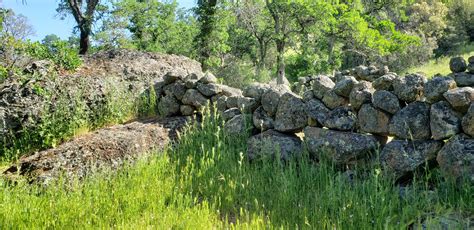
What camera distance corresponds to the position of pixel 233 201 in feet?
17.0

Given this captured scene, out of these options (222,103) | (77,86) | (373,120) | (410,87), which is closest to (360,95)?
(373,120)

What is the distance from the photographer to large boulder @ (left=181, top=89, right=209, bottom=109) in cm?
782

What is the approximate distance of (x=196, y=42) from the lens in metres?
19.5

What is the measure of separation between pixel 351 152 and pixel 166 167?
2753mm

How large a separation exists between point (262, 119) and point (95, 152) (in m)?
2.77

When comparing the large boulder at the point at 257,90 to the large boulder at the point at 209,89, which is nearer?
the large boulder at the point at 257,90

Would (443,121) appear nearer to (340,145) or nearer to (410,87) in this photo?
(410,87)

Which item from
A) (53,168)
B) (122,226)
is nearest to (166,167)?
(53,168)

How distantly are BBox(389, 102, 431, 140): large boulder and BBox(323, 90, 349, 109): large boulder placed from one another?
2.95 ft

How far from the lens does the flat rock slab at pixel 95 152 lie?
6.17 meters

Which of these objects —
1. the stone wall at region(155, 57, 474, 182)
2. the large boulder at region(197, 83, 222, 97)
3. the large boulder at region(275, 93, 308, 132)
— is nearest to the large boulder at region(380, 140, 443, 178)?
the stone wall at region(155, 57, 474, 182)

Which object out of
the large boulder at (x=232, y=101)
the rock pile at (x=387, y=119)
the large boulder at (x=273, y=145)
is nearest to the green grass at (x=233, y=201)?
the large boulder at (x=273, y=145)

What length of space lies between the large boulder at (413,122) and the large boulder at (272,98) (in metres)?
1.91

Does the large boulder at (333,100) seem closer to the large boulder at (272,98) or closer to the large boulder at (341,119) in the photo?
the large boulder at (341,119)
